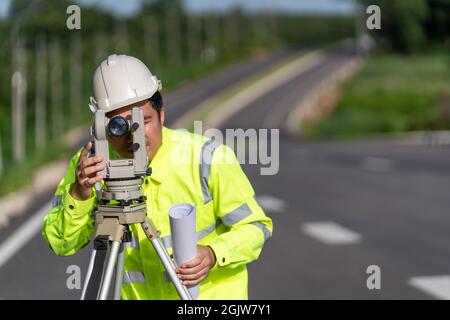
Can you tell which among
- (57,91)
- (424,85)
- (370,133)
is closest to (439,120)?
(370,133)

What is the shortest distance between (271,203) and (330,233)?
379 centimetres

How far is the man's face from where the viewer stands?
3281mm

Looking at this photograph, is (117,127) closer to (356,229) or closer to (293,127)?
(356,229)

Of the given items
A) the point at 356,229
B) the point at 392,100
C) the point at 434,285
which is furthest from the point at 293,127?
the point at 434,285

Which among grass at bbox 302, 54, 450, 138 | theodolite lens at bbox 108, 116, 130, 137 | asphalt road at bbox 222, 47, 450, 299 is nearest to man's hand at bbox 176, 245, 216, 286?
theodolite lens at bbox 108, 116, 130, 137

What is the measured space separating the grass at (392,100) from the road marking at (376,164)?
25.5m

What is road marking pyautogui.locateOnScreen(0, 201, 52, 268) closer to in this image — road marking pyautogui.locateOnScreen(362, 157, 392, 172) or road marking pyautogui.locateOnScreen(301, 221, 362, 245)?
road marking pyautogui.locateOnScreen(301, 221, 362, 245)

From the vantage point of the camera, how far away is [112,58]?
3.51 metres

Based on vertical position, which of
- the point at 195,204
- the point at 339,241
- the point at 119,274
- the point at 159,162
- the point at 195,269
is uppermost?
the point at 159,162

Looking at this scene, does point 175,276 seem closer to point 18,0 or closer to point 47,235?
point 47,235

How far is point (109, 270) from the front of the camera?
3.33m

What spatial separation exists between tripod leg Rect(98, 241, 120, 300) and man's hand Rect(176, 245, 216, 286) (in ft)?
0.78

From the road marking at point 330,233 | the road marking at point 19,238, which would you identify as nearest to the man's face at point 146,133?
the road marking at point 19,238

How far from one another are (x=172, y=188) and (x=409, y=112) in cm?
5961
